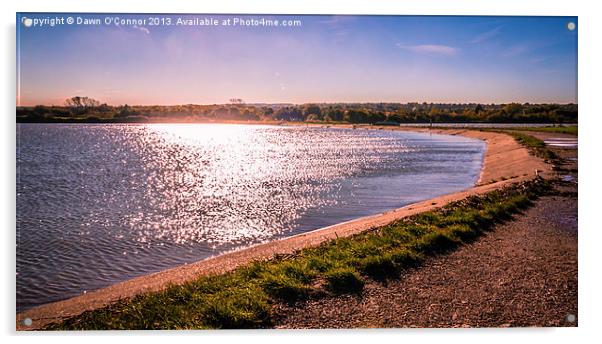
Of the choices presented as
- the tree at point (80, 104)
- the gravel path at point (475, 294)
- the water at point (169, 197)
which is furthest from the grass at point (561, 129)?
the tree at point (80, 104)

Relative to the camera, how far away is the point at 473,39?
717cm

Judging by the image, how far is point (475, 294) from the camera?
605 centimetres

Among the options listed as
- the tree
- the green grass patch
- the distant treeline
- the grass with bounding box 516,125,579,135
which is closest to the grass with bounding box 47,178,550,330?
the green grass patch

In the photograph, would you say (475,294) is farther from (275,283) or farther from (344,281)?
(275,283)

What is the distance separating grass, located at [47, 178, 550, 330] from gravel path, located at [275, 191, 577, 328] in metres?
0.19

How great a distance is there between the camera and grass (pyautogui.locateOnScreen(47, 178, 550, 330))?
5637 mm

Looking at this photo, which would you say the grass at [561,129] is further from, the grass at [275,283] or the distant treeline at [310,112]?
the grass at [275,283]

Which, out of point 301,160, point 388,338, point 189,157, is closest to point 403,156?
point 301,160

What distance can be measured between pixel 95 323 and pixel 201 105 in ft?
12.8

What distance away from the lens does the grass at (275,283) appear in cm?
564

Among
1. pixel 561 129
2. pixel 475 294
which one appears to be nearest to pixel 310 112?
pixel 561 129

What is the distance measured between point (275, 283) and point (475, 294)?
2.36 m

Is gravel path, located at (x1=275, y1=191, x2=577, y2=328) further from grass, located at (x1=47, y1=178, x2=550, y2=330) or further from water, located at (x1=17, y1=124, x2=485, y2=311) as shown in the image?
water, located at (x1=17, y1=124, x2=485, y2=311)

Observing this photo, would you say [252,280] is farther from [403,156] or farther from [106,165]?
[403,156]
